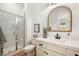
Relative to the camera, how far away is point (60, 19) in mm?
1176

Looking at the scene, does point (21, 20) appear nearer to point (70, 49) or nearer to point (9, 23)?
point (9, 23)

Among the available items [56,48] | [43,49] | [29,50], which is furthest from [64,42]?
[29,50]

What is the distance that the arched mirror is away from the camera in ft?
3.74

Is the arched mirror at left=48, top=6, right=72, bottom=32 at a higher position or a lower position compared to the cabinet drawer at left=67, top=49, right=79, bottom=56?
higher

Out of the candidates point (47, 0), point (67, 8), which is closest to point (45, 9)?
point (47, 0)

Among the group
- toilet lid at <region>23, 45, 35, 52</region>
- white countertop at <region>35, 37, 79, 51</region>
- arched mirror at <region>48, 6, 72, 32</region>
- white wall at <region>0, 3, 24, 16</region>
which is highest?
white wall at <region>0, 3, 24, 16</region>

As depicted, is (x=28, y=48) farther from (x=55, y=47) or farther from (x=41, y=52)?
(x=55, y=47)

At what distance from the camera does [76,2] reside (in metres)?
1.13

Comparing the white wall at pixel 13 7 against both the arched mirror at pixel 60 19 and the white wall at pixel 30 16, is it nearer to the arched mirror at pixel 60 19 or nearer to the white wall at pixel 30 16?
the white wall at pixel 30 16

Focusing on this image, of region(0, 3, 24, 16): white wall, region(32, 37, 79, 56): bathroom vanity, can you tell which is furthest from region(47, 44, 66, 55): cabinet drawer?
region(0, 3, 24, 16): white wall

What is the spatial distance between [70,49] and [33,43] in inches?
16.5

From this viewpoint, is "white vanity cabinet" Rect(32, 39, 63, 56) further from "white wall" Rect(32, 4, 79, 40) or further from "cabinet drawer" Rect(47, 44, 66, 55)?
"white wall" Rect(32, 4, 79, 40)

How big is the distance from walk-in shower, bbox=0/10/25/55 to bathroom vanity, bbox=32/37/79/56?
18 cm

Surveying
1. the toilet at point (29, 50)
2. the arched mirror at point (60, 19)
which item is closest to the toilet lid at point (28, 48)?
the toilet at point (29, 50)
